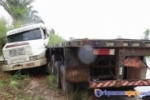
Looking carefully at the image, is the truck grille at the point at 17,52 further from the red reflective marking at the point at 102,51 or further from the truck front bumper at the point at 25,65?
the red reflective marking at the point at 102,51

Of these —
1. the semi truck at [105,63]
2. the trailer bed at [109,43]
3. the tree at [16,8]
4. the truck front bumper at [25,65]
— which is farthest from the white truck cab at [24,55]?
the tree at [16,8]

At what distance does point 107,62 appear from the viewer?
21.2 feet

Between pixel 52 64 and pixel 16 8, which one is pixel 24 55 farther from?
pixel 16 8

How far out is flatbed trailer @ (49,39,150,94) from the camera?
5.54 meters

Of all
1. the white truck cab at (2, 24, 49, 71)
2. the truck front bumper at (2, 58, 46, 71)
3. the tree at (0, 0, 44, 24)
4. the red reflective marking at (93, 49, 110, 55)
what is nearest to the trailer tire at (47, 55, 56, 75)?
the white truck cab at (2, 24, 49, 71)

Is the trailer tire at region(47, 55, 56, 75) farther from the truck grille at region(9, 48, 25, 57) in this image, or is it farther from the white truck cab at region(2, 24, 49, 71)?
the truck grille at region(9, 48, 25, 57)

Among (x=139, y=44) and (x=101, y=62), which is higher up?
(x=139, y=44)

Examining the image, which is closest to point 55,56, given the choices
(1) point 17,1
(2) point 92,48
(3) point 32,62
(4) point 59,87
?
(3) point 32,62

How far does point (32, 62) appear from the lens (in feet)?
33.8

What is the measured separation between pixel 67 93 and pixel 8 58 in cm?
448

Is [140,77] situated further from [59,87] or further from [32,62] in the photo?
[32,62]

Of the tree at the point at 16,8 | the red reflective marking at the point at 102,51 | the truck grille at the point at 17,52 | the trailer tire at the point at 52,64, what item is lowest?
the trailer tire at the point at 52,64

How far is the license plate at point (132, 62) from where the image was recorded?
5.84 metres

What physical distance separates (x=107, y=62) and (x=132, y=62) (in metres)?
0.74
